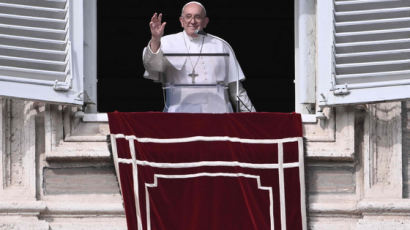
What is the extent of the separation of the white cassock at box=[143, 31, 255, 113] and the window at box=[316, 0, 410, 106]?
59 centimetres

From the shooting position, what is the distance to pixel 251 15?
12.4 metres

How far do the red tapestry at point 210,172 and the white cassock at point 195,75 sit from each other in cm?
34

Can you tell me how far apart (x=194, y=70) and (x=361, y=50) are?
35.8 inches

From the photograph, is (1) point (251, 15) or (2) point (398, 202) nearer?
(2) point (398, 202)

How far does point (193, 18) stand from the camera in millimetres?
10062

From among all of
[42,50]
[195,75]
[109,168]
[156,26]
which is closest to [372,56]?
[195,75]

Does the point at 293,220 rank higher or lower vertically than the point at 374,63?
lower

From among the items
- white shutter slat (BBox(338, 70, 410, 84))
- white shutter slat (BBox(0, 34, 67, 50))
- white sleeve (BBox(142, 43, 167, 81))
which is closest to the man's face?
white sleeve (BBox(142, 43, 167, 81))

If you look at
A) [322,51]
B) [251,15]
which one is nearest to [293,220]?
[322,51]

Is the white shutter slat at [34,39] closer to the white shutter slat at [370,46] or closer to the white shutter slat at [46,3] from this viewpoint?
the white shutter slat at [46,3]

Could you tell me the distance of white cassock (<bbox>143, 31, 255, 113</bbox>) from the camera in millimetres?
9891

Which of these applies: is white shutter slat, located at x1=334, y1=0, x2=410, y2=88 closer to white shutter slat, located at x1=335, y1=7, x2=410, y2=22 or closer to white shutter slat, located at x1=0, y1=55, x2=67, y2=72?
white shutter slat, located at x1=335, y1=7, x2=410, y2=22

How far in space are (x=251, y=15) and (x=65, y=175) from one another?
3047 millimetres

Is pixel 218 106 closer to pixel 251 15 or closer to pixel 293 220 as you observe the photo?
pixel 293 220
